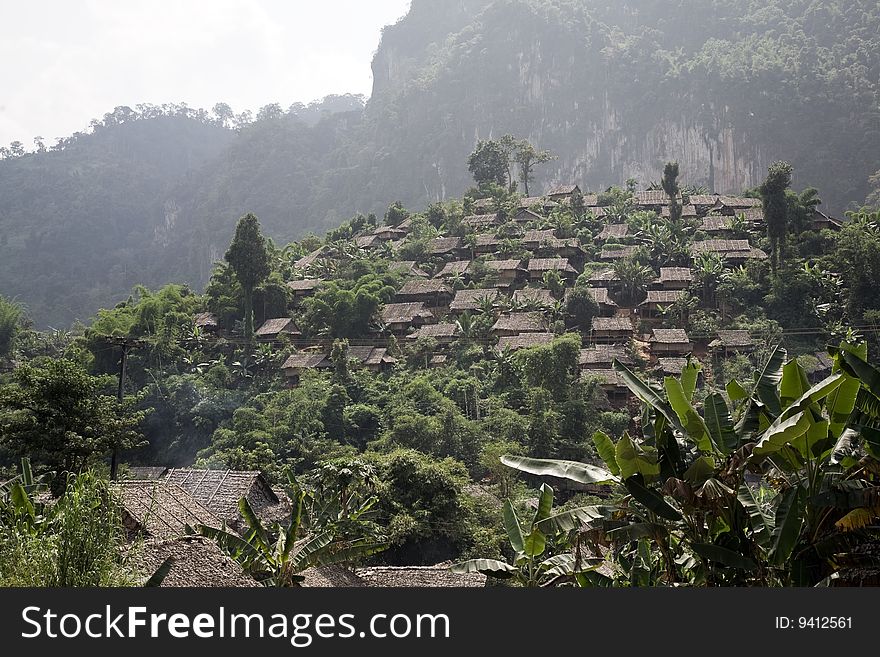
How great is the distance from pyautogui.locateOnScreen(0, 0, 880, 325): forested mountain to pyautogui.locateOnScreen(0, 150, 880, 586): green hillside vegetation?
29.3 metres

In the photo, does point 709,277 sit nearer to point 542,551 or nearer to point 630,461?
point 542,551

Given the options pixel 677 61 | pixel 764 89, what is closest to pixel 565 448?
pixel 764 89

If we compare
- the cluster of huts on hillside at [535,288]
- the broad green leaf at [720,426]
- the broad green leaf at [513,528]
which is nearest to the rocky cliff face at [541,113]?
the cluster of huts on hillside at [535,288]

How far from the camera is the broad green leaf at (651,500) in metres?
8.02

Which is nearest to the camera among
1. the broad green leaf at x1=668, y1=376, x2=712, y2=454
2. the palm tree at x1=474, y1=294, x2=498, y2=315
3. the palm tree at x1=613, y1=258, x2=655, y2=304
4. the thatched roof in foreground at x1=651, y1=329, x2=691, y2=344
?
the broad green leaf at x1=668, y1=376, x2=712, y2=454

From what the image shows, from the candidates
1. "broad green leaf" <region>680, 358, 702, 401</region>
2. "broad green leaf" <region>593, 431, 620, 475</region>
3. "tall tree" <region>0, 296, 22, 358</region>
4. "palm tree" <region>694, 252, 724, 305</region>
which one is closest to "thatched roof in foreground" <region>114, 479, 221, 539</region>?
"broad green leaf" <region>593, 431, 620, 475</region>

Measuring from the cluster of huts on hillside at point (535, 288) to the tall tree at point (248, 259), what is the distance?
45.9 inches

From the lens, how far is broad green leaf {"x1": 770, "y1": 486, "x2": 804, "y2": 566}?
743 centimetres

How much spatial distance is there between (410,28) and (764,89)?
206 feet

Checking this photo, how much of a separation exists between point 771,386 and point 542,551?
2.96m

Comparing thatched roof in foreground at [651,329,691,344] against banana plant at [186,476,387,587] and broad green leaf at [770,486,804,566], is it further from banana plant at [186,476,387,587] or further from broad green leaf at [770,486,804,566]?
broad green leaf at [770,486,804,566]

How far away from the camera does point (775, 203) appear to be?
40.7 meters

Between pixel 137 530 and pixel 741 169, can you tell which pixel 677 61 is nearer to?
pixel 741 169

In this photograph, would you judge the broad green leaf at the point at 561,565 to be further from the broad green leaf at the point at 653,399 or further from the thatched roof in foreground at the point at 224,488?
the thatched roof in foreground at the point at 224,488
